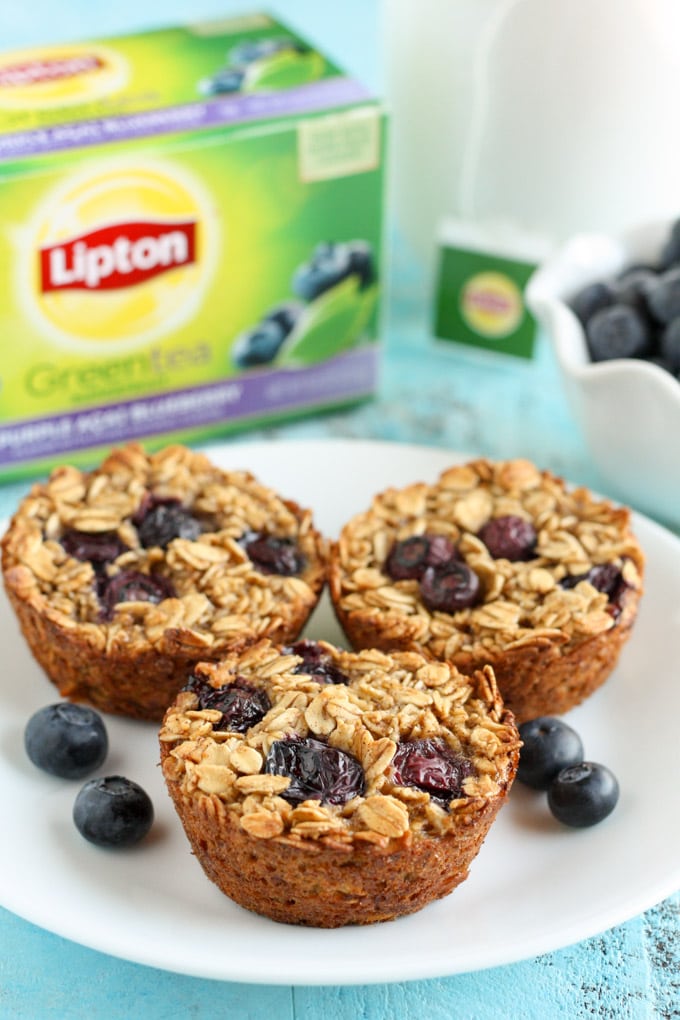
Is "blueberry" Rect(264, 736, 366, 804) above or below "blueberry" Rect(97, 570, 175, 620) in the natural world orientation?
above

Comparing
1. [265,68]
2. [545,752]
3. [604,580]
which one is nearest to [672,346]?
[604,580]

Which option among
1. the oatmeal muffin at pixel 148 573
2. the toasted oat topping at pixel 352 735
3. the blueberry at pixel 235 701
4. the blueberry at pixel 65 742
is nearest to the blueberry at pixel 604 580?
the toasted oat topping at pixel 352 735

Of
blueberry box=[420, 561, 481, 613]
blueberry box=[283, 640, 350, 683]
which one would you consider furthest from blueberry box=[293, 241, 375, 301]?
blueberry box=[283, 640, 350, 683]

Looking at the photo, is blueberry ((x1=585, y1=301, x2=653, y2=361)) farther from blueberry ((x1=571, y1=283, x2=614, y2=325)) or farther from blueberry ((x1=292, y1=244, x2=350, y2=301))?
blueberry ((x1=292, y1=244, x2=350, y2=301))

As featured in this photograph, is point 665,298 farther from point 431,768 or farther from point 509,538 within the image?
point 431,768

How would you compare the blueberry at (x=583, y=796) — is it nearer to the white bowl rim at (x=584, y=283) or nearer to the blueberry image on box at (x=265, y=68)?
the white bowl rim at (x=584, y=283)

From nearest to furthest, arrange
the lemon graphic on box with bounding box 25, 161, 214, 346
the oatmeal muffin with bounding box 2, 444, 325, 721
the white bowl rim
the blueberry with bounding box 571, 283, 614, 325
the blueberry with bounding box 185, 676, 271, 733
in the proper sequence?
the blueberry with bounding box 185, 676, 271, 733 → the oatmeal muffin with bounding box 2, 444, 325, 721 → the white bowl rim → the lemon graphic on box with bounding box 25, 161, 214, 346 → the blueberry with bounding box 571, 283, 614, 325
